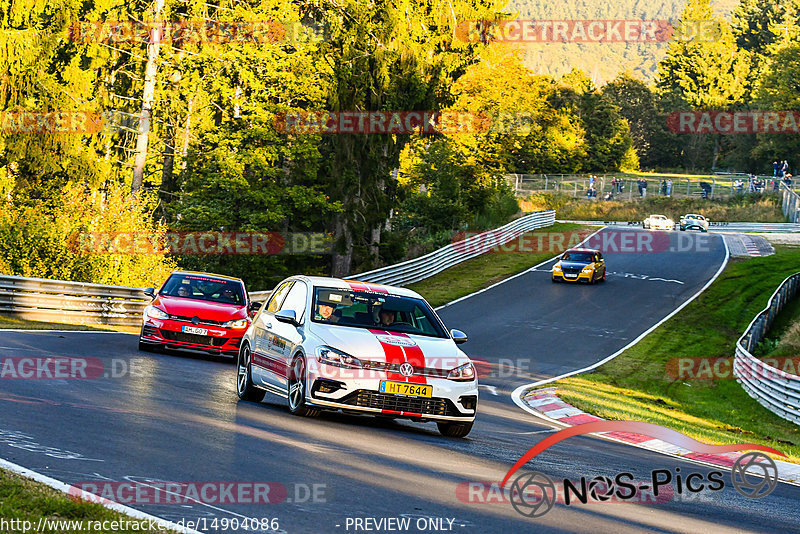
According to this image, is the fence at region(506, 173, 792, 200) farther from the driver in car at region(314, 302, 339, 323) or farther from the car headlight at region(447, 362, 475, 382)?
the car headlight at region(447, 362, 475, 382)

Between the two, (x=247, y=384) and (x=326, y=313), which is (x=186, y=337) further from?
(x=326, y=313)

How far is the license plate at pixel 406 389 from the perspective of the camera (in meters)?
11.3

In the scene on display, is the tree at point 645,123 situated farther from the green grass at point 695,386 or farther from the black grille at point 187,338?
the black grille at point 187,338

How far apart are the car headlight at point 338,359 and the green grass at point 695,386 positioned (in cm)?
653

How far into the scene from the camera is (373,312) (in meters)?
12.5

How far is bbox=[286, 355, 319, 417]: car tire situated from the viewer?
11.7 meters

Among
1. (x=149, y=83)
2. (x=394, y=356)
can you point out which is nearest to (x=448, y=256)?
(x=149, y=83)

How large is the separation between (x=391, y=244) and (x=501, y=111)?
31933 mm

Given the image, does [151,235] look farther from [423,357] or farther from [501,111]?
[501,111]

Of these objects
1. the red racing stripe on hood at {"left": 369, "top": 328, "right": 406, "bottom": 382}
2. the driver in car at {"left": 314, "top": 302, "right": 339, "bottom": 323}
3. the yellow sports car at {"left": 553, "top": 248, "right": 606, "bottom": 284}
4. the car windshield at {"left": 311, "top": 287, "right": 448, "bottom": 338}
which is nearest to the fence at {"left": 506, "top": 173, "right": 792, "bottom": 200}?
the yellow sports car at {"left": 553, "top": 248, "right": 606, "bottom": 284}

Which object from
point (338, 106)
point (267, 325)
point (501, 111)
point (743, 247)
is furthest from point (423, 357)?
point (501, 111)

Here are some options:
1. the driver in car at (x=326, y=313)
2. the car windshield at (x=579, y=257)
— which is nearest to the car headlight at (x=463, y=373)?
the driver in car at (x=326, y=313)

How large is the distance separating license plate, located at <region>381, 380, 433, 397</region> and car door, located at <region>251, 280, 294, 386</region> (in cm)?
166

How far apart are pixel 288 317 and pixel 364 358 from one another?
1.26m
